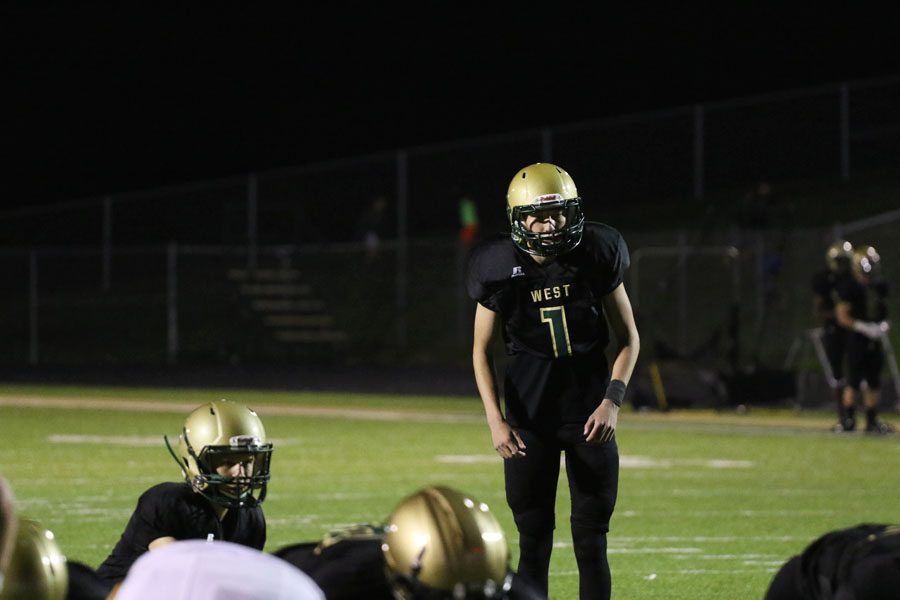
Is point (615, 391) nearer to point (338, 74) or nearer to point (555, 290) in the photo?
point (555, 290)

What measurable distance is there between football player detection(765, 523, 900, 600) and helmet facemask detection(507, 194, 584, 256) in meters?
2.03

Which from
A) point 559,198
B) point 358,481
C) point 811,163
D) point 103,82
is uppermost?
point 103,82

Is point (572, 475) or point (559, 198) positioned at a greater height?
point (559, 198)

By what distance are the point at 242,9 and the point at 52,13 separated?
4690 millimetres

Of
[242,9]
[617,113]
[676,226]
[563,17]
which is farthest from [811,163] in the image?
[242,9]

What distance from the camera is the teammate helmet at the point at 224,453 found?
6.23 metres

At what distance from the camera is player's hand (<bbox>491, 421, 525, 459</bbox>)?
685 centimetres

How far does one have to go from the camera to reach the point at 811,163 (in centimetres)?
2959

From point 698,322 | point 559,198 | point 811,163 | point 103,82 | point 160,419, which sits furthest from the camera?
point 103,82

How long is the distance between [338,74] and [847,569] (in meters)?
37.8

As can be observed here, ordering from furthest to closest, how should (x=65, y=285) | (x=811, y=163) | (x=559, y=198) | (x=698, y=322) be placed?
(x=65, y=285), (x=811, y=163), (x=698, y=322), (x=559, y=198)

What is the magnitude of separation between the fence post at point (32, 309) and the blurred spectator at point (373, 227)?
6138 mm

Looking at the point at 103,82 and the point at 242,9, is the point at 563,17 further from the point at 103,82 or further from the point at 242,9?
the point at 103,82

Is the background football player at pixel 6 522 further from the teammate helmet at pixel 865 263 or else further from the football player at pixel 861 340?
the teammate helmet at pixel 865 263
